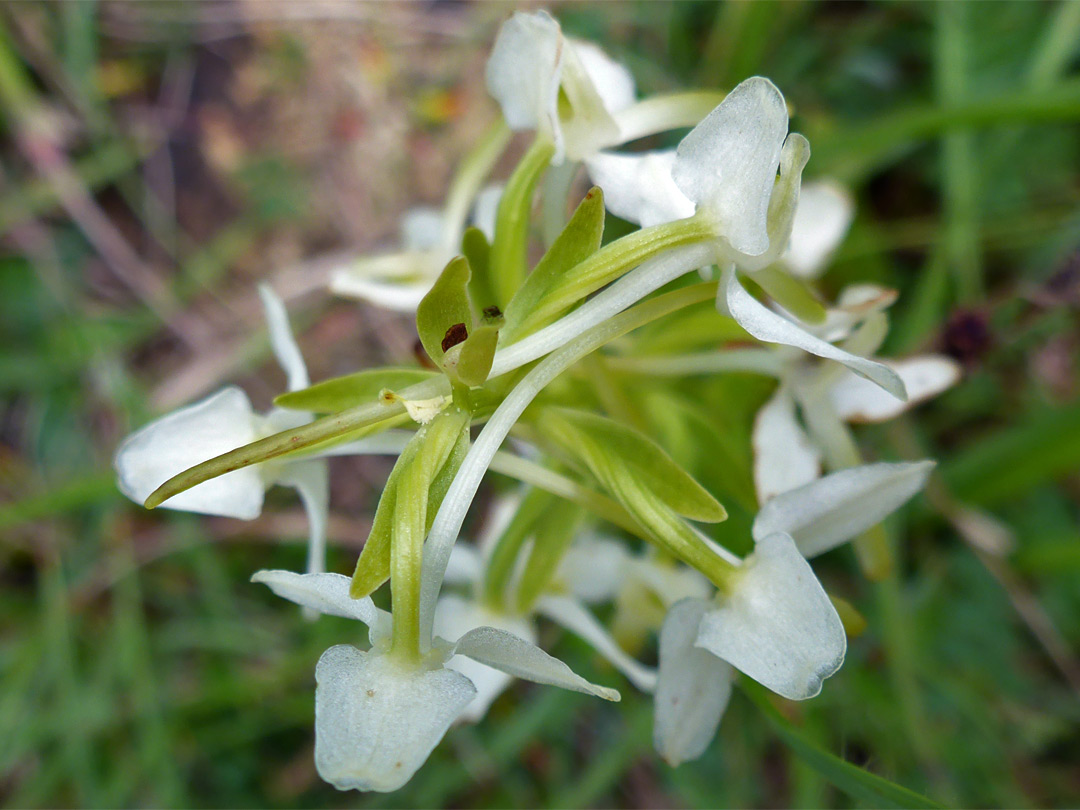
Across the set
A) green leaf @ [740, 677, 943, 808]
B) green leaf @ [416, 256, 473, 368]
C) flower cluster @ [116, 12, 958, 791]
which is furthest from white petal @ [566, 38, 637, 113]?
green leaf @ [740, 677, 943, 808]

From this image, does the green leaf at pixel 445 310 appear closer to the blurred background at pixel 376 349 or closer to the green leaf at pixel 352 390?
the green leaf at pixel 352 390

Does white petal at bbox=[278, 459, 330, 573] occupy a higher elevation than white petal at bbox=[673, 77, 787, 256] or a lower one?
lower

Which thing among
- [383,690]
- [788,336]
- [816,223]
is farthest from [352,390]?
[816,223]

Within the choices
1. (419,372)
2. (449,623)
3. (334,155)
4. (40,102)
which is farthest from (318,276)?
(419,372)

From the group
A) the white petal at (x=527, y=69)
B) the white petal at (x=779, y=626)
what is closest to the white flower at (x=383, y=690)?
the white petal at (x=779, y=626)

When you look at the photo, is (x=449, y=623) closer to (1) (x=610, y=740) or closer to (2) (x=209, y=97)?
(1) (x=610, y=740)

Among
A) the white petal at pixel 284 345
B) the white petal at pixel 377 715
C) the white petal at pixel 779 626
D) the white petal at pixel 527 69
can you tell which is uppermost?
the white petal at pixel 527 69

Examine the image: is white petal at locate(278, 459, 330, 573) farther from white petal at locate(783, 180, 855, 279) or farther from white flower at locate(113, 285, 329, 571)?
white petal at locate(783, 180, 855, 279)
